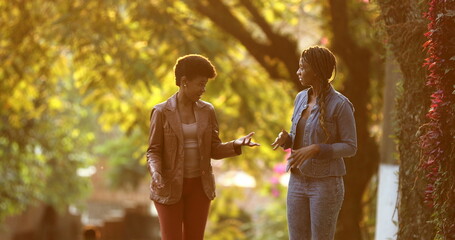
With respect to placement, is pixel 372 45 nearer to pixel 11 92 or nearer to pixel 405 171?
pixel 405 171

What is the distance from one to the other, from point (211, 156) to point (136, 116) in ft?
31.4

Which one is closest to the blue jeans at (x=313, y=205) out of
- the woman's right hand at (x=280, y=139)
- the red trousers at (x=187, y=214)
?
the woman's right hand at (x=280, y=139)

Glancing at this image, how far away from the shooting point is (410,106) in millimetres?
6680

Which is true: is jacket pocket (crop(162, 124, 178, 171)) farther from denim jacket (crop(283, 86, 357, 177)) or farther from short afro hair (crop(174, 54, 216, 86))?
denim jacket (crop(283, 86, 357, 177))

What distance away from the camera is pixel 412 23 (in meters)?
6.50

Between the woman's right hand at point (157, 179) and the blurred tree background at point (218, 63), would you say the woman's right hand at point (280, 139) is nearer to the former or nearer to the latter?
the woman's right hand at point (157, 179)

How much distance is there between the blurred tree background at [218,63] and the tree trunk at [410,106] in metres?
2.32

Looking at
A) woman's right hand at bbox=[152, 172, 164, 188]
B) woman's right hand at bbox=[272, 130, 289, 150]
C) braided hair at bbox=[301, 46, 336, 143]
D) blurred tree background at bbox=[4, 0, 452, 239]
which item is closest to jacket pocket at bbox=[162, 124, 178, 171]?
woman's right hand at bbox=[152, 172, 164, 188]

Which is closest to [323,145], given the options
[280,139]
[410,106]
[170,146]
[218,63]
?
[280,139]

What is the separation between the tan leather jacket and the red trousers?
2.2 inches

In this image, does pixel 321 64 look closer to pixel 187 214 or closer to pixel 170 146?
pixel 170 146

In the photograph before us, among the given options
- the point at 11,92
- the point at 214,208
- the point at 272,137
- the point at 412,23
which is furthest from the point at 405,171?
the point at 214,208

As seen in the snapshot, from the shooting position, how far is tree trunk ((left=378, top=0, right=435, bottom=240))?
21.6ft

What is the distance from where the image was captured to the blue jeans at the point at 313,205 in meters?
Result: 5.45
